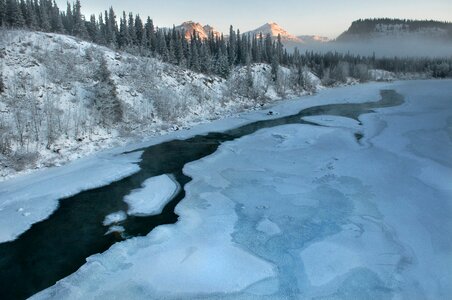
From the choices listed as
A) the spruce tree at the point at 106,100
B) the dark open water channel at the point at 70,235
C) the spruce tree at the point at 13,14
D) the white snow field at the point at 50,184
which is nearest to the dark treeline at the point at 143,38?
the spruce tree at the point at 13,14

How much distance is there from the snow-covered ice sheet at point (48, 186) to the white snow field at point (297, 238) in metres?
5.15

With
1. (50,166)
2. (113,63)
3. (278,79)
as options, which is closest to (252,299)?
(50,166)

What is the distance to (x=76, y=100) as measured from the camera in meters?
34.8

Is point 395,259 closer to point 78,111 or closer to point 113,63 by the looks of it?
point 78,111

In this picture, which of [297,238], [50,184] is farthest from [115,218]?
[297,238]

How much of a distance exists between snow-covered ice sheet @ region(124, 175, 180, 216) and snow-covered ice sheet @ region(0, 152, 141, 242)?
2.93 metres

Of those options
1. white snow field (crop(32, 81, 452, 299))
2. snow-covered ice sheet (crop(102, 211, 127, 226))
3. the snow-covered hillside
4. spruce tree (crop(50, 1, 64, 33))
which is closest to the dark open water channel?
snow-covered ice sheet (crop(102, 211, 127, 226))

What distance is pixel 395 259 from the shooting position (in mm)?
12516

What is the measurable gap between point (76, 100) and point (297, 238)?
2878 centimetres

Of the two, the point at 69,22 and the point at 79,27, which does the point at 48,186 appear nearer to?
the point at 79,27

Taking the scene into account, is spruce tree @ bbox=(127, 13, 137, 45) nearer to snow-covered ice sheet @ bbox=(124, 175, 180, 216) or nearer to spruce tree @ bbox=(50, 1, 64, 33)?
spruce tree @ bbox=(50, 1, 64, 33)

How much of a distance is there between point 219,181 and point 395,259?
11210 mm

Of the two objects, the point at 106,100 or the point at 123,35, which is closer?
the point at 106,100

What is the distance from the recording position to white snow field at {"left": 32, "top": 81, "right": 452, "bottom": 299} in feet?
36.7
